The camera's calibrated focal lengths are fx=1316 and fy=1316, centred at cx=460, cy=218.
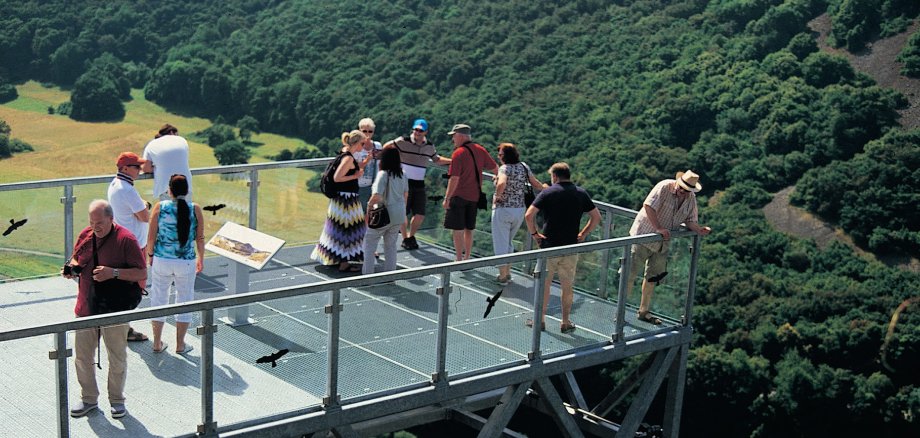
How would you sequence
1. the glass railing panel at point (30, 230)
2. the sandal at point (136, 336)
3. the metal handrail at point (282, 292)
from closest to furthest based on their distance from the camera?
the metal handrail at point (282, 292)
the sandal at point (136, 336)
the glass railing panel at point (30, 230)

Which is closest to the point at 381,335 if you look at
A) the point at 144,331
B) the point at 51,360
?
the point at 144,331

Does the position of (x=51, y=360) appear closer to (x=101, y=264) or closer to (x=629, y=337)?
(x=101, y=264)

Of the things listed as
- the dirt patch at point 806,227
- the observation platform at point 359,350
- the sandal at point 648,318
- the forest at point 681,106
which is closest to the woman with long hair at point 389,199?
the observation platform at point 359,350

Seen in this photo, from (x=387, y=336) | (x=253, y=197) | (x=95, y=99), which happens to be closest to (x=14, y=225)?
(x=253, y=197)

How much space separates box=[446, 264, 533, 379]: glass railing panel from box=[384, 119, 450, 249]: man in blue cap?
11.1ft

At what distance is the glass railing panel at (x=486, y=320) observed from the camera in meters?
10.2

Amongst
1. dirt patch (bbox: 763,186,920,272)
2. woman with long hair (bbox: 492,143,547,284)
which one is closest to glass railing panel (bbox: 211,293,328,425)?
woman with long hair (bbox: 492,143,547,284)

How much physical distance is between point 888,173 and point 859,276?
6.38m

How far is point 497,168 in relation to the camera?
13617 millimetres

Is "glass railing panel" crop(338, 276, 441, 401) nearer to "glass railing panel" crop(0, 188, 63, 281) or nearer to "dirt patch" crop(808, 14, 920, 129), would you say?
"glass railing panel" crop(0, 188, 63, 281)

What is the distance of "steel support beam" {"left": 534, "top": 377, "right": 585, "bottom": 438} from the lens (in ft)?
37.5

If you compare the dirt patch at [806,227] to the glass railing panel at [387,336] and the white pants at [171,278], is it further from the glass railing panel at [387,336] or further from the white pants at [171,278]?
the white pants at [171,278]

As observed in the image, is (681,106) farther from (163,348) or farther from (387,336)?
(163,348)

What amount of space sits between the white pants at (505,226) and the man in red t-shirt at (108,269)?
464cm
